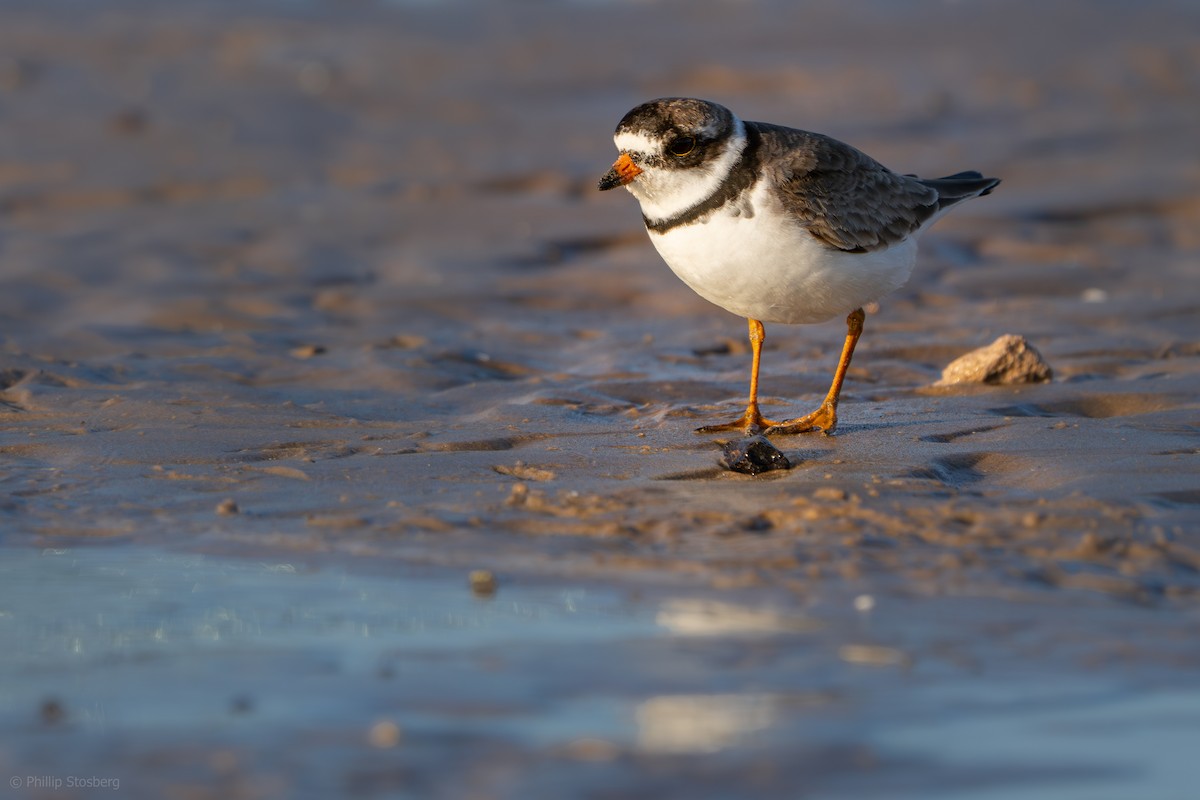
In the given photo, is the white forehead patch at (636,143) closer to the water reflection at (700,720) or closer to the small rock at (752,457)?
the small rock at (752,457)

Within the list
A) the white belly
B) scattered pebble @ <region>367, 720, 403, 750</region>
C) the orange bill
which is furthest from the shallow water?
the orange bill

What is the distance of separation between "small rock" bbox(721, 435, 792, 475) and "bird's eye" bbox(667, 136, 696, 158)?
1.09 metres

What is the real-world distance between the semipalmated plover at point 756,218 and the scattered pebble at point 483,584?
1.76 meters

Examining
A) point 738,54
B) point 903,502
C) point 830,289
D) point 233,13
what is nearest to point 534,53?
point 738,54

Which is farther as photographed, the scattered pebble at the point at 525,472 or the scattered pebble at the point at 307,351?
the scattered pebble at the point at 307,351

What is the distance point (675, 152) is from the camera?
5562 mm

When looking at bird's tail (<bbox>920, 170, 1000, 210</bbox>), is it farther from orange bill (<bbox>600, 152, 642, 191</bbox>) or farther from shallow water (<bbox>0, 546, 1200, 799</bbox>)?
shallow water (<bbox>0, 546, 1200, 799</bbox>)

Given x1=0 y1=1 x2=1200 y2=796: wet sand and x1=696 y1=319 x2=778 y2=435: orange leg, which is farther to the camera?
x1=696 y1=319 x2=778 y2=435: orange leg

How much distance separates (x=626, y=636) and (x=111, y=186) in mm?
7705

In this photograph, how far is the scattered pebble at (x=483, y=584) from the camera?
13.6 ft

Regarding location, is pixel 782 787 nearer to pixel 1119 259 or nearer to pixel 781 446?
pixel 781 446

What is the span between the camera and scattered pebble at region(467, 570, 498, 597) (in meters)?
4.15

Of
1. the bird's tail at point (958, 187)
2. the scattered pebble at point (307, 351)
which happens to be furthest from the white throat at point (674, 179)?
the scattered pebble at point (307, 351)

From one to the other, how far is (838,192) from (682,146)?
674mm
